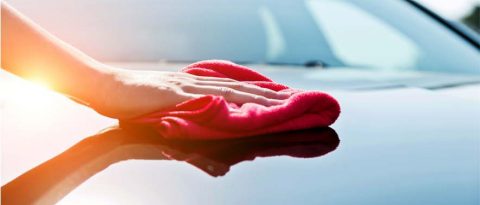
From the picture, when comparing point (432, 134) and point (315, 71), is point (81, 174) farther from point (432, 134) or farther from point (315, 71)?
point (315, 71)

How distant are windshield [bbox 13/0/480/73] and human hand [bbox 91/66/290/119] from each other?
0.80 metres

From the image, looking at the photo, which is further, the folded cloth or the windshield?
the windshield

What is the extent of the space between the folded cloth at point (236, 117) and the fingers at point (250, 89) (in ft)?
0.09

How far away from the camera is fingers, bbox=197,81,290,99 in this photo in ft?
4.23

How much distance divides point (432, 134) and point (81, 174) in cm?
61

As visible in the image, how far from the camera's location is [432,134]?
3.99ft

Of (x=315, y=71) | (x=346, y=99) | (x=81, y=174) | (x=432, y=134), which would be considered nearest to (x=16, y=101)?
(x=81, y=174)

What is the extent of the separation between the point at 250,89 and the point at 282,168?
333 millimetres

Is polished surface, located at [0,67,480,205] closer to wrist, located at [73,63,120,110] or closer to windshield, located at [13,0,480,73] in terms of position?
wrist, located at [73,63,120,110]

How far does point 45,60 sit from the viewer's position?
4.10 ft

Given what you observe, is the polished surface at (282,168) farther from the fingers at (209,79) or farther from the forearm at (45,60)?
the fingers at (209,79)

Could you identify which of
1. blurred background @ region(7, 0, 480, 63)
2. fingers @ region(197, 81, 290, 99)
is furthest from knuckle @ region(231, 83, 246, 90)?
blurred background @ region(7, 0, 480, 63)

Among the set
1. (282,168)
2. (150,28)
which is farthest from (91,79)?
(150,28)

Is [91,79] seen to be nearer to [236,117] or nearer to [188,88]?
[188,88]
